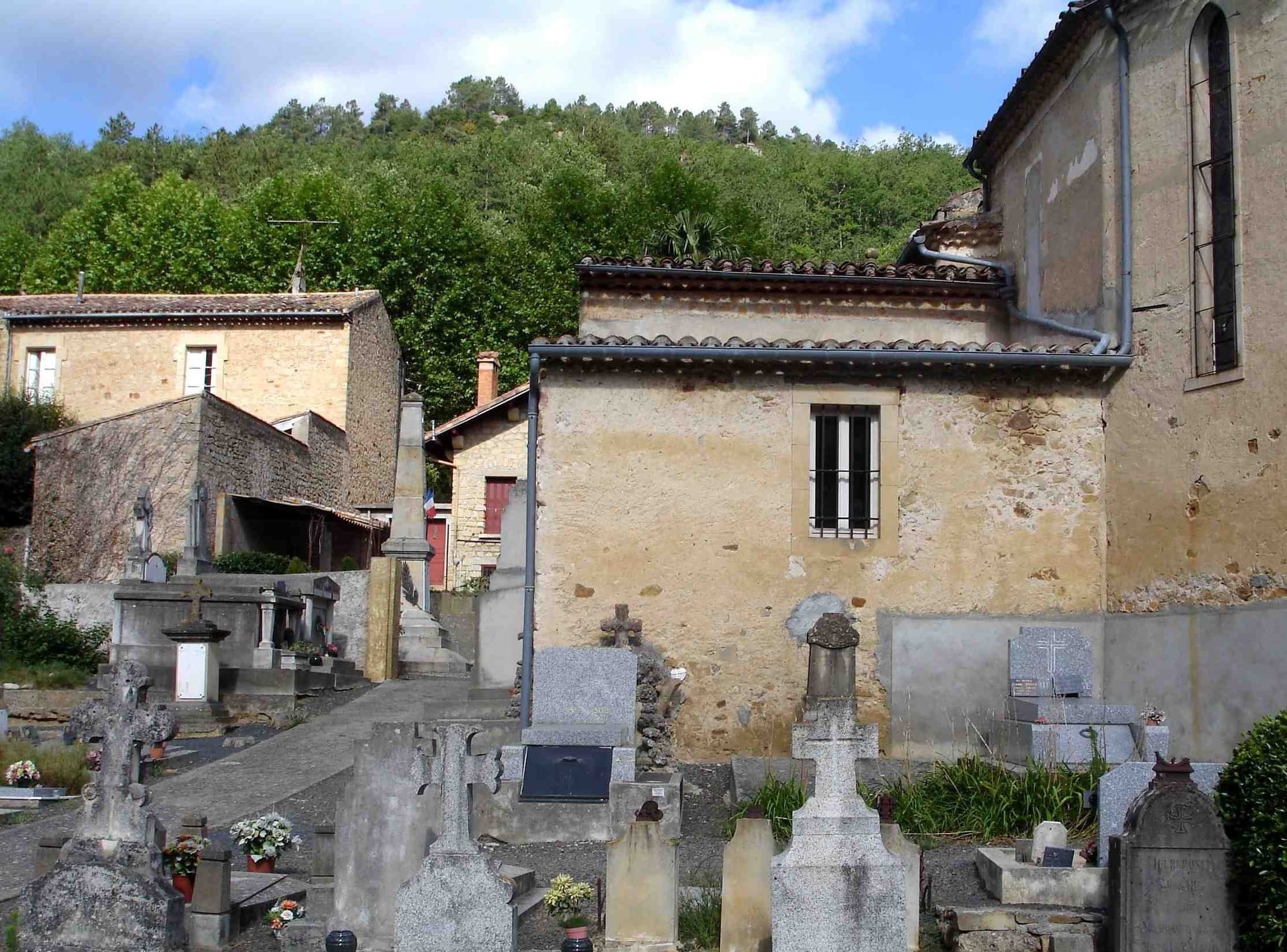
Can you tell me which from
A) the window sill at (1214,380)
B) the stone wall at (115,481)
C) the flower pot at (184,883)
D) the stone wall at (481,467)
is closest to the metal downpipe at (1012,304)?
the window sill at (1214,380)

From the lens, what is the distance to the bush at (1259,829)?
21.3 feet

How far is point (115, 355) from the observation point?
2948 centimetres

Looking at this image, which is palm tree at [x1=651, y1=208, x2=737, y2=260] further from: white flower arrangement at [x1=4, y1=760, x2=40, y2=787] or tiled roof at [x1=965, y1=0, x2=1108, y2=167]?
white flower arrangement at [x1=4, y1=760, x2=40, y2=787]

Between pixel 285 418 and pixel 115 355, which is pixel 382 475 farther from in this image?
pixel 115 355

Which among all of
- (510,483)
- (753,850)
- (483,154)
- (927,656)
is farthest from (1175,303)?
(483,154)

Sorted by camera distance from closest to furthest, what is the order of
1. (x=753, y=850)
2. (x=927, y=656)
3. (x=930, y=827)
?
(x=753, y=850)
(x=930, y=827)
(x=927, y=656)

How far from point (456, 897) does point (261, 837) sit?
93.5 inches

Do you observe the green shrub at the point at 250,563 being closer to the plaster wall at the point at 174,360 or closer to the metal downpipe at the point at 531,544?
the plaster wall at the point at 174,360

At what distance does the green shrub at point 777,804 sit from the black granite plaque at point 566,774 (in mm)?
1068

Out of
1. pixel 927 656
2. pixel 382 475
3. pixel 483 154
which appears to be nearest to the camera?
pixel 927 656

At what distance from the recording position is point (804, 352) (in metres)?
12.7

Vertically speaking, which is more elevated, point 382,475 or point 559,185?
point 559,185

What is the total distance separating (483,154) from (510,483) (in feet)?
93.8

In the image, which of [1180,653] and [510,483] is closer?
[1180,653]
